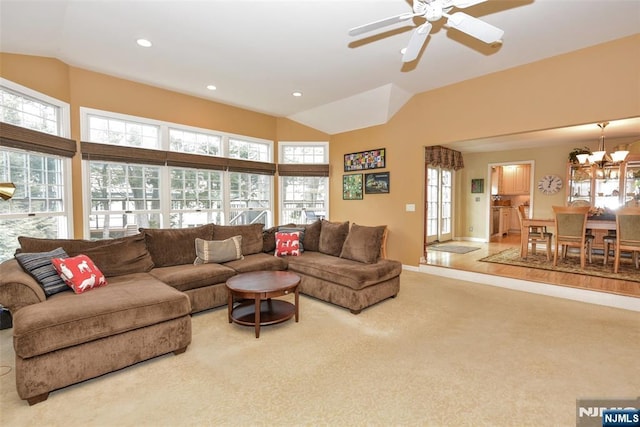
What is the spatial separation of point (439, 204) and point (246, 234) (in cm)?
530

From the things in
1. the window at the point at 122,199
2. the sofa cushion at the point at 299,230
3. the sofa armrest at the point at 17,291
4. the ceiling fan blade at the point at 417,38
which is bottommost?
the sofa armrest at the point at 17,291

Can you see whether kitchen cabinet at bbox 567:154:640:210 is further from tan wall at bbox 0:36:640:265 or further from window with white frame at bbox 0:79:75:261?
window with white frame at bbox 0:79:75:261

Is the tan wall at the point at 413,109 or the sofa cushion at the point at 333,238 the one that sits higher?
the tan wall at the point at 413,109

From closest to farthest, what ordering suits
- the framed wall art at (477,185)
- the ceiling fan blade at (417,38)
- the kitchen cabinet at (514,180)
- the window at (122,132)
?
the ceiling fan blade at (417,38), the window at (122,132), the framed wall art at (477,185), the kitchen cabinet at (514,180)

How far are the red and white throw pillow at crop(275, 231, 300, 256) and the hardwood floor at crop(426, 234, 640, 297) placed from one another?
2346 mm

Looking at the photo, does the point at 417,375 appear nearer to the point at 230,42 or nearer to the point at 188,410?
the point at 188,410

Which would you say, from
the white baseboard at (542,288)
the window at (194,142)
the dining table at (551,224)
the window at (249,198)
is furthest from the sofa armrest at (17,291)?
the dining table at (551,224)

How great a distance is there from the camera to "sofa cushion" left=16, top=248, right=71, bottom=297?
2.45 metres


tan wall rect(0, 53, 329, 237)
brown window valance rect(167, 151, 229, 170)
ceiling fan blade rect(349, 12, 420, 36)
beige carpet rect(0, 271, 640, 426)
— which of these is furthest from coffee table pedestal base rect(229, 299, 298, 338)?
brown window valance rect(167, 151, 229, 170)

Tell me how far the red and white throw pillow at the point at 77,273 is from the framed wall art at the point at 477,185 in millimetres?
8486

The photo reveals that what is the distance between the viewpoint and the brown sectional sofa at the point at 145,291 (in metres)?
1.94

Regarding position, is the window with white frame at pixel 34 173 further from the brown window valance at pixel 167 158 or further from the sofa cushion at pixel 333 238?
the sofa cushion at pixel 333 238

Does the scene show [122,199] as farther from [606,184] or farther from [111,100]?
[606,184]

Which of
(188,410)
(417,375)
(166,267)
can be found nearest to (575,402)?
(417,375)
